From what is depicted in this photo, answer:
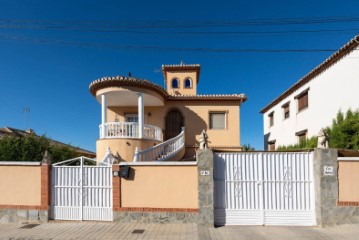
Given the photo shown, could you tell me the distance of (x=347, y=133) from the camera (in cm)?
837

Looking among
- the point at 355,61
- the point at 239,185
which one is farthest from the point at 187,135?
the point at 355,61

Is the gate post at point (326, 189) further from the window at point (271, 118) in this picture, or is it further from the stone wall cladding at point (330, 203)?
the window at point (271, 118)

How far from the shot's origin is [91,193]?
254 inches

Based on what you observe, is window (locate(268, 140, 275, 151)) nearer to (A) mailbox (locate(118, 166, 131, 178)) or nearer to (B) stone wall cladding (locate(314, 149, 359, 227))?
(B) stone wall cladding (locate(314, 149, 359, 227))

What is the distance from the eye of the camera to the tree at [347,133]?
8141 mm

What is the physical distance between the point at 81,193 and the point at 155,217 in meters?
2.41

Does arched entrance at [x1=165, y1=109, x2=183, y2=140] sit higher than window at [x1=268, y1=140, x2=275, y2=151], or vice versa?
arched entrance at [x1=165, y1=109, x2=183, y2=140]

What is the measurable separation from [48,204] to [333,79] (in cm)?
1285

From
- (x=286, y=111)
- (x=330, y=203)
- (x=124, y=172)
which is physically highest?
(x=286, y=111)

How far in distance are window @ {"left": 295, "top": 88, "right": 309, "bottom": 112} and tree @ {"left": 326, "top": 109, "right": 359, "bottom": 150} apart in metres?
3.80

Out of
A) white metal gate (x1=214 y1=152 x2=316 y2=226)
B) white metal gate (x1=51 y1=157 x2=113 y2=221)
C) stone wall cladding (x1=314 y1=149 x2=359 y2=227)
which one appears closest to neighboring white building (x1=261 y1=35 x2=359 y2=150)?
stone wall cladding (x1=314 y1=149 x2=359 y2=227)

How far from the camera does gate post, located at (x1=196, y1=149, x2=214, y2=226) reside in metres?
6.00

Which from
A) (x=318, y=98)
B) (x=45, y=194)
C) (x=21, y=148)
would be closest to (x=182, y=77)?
(x=318, y=98)

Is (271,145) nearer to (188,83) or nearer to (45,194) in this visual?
(188,83)
